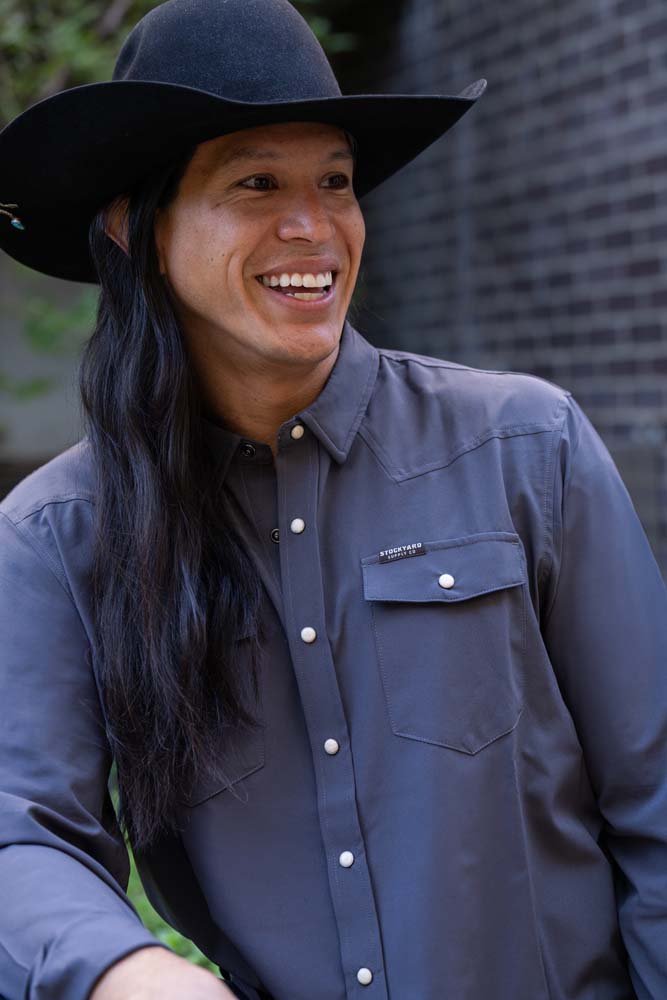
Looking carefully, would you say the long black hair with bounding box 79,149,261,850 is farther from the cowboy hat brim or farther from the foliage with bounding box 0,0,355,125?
the foliage with bounding box 0,0,355,125

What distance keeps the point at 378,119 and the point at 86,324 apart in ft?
12.1

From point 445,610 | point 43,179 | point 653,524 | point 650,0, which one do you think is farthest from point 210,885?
point 650,0

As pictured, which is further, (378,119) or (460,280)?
(460,280)

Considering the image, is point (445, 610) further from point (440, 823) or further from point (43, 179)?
point (43, 179)

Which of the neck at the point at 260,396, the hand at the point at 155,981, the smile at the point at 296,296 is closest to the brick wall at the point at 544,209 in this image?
the neck at the point at 260,396

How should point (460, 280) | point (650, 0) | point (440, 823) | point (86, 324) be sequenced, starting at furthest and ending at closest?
point (460, 280) < point (86, 324) < point (650, 0) < point (440, 823)

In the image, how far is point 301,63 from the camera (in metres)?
2.10

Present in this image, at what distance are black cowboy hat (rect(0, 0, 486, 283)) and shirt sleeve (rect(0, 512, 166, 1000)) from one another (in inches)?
23.6

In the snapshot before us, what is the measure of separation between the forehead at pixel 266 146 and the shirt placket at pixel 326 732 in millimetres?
503

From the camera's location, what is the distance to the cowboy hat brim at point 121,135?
1950 mm

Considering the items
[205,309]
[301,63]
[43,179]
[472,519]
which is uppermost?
[301,63]

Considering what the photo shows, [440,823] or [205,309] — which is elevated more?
[205,309]

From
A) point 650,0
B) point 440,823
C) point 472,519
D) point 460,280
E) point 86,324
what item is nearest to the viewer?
point 440,823

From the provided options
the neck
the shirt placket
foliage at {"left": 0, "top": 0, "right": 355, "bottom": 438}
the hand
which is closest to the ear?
the neck
